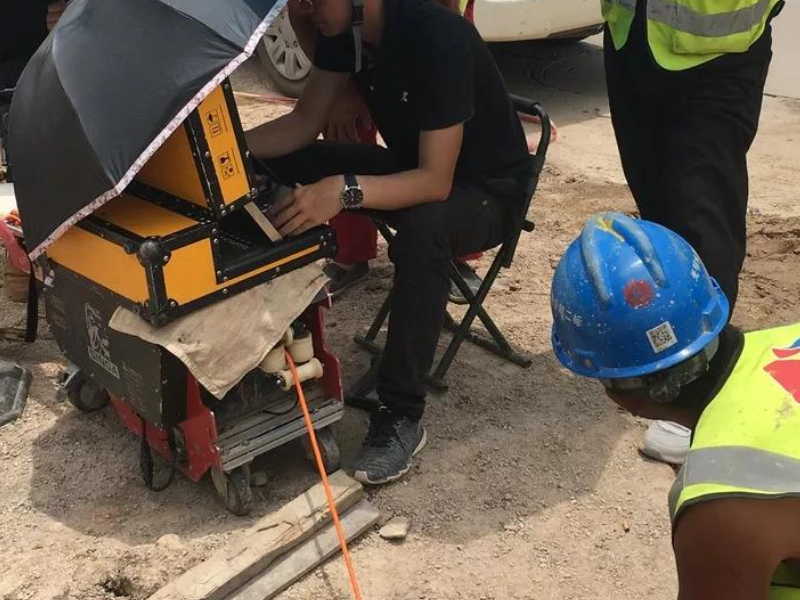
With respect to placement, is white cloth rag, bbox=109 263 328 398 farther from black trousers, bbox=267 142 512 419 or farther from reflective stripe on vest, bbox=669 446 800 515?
reflective stripe on vest, bbox=669 446 800 515

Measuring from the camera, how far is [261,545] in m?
2.89

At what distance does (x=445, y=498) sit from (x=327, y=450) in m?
0.39

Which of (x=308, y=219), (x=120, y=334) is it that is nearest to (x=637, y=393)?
(x=308, y=219)

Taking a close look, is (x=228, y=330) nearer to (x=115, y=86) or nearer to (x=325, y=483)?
(x=325, y=483)

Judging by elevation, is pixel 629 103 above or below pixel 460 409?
above

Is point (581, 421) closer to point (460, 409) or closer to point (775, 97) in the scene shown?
point (460, 409)

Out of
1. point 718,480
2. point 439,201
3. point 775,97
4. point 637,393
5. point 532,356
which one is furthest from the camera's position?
point 775,97

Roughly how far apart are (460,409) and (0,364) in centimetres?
164

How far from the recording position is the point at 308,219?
307 cm

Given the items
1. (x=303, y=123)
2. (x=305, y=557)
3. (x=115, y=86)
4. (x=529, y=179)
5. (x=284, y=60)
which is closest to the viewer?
(x=115, y=86)

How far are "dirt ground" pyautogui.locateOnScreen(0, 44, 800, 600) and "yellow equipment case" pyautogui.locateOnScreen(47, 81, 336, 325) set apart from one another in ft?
2.34

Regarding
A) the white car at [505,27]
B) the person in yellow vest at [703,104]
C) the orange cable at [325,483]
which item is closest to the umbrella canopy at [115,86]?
the orange cable at [325,483]

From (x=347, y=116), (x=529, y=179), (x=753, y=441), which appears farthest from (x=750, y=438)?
(x=347, y=116)

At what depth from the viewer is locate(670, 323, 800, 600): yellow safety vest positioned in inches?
62.9
